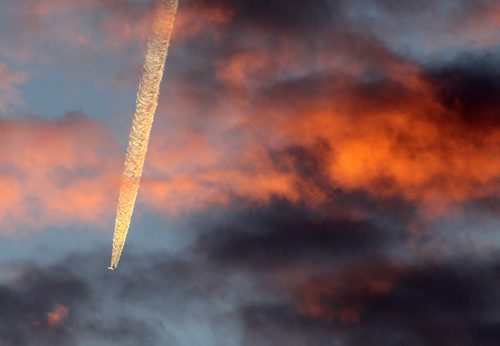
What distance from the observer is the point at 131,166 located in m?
77.3

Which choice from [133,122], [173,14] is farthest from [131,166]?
[173,14]

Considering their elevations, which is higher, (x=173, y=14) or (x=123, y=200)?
(x=173, y=14)

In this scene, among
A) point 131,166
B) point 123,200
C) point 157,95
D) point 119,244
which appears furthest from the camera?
point 119,244

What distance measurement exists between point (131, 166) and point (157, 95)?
989 centimetres

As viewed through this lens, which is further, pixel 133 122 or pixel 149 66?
pixel 133 122

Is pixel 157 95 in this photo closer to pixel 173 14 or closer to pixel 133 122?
pixel 133 122

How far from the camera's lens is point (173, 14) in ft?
206

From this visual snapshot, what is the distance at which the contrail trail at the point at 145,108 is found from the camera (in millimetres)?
63281

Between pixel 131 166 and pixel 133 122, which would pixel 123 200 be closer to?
pixel 131 166

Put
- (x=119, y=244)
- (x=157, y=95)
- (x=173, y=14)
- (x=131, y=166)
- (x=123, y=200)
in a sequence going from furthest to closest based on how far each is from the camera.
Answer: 1. (x=119, y=244)
2. (x=123, y=200)
3. (x=131, y=166)
4. (x=157, y=95)
5. (x=173, y=14)

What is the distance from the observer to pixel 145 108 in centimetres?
7081

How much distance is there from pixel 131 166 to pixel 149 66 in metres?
13.9

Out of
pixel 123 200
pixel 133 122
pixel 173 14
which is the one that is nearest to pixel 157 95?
pixel 133 122

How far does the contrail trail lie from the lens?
63.3 metres
